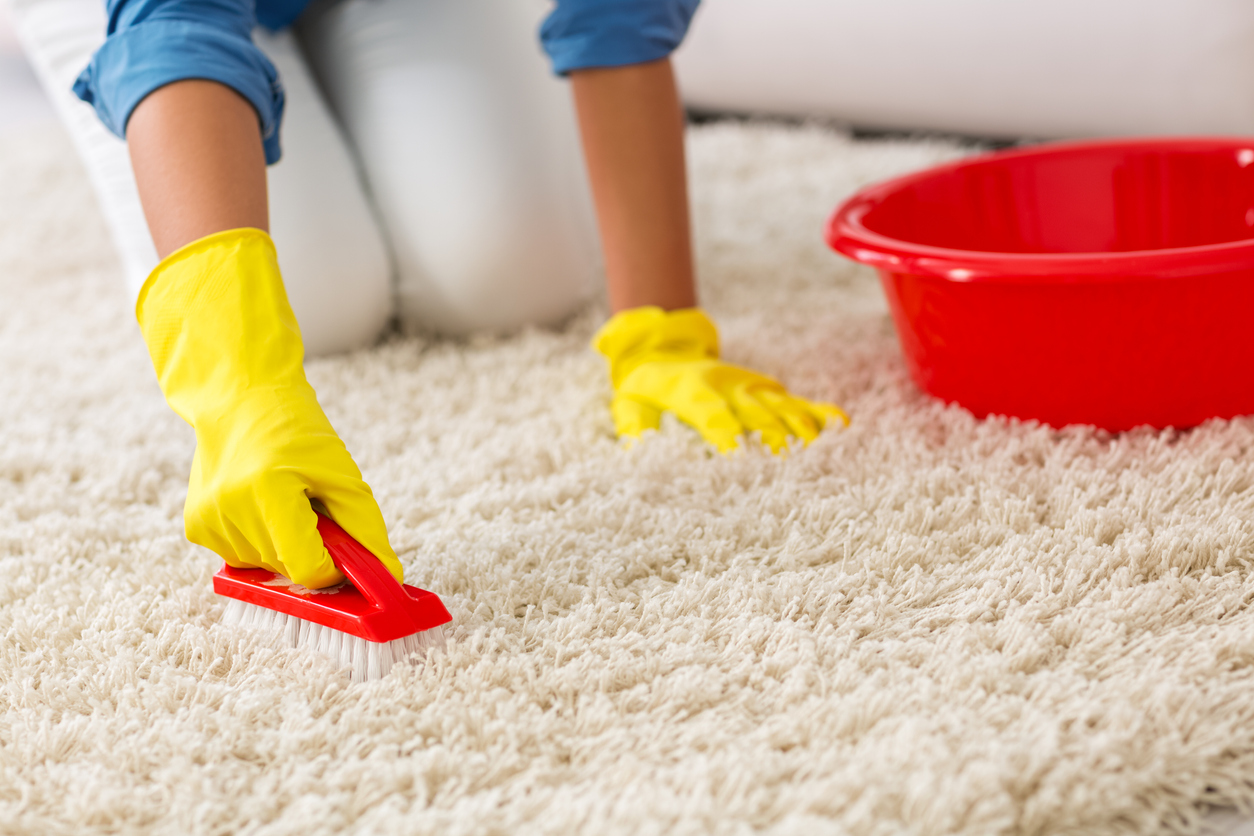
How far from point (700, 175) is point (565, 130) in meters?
0.54

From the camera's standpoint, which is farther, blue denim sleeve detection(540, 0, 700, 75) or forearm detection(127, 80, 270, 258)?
blue denim sleeve detection(540, 0, 700, 75)

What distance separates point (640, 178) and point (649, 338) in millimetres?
143

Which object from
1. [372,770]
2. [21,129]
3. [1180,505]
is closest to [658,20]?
[1180,505]

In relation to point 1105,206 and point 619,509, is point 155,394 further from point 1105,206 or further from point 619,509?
point 1105,206

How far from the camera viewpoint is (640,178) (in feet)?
3.09

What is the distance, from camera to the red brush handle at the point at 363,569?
0.54m

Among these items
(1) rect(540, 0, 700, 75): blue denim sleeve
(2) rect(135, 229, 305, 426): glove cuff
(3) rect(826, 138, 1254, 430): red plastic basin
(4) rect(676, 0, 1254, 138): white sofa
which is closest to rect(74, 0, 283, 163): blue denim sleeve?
(2) rect(135, 229, 305, 426): glove cuff

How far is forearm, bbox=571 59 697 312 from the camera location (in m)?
0.93

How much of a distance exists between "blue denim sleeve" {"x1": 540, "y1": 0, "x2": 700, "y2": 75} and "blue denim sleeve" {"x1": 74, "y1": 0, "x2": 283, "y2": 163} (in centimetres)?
27

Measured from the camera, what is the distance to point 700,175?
163 cm

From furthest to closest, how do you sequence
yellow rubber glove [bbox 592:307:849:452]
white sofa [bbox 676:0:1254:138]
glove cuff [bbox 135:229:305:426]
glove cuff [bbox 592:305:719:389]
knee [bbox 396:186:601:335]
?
white sofa [bbox 676:0:1254:138]
knee [bbox 396:186:601:335]
glove cuff [bbox 592:305:719:389]
yellow rubber glove [bbox 592:307:849:452]
glove cuff [bbox 135:229:305:426]

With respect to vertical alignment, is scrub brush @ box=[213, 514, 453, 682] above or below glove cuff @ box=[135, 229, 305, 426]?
below

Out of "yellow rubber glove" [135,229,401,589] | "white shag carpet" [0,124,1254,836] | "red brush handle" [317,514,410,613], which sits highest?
"yellow rubber glove" [135,229,401,589]

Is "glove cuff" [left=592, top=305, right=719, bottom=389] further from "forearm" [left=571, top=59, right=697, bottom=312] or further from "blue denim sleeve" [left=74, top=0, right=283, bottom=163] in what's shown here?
"blue denim sleeve" [left=74, top=0, right=283, bottom=163]
